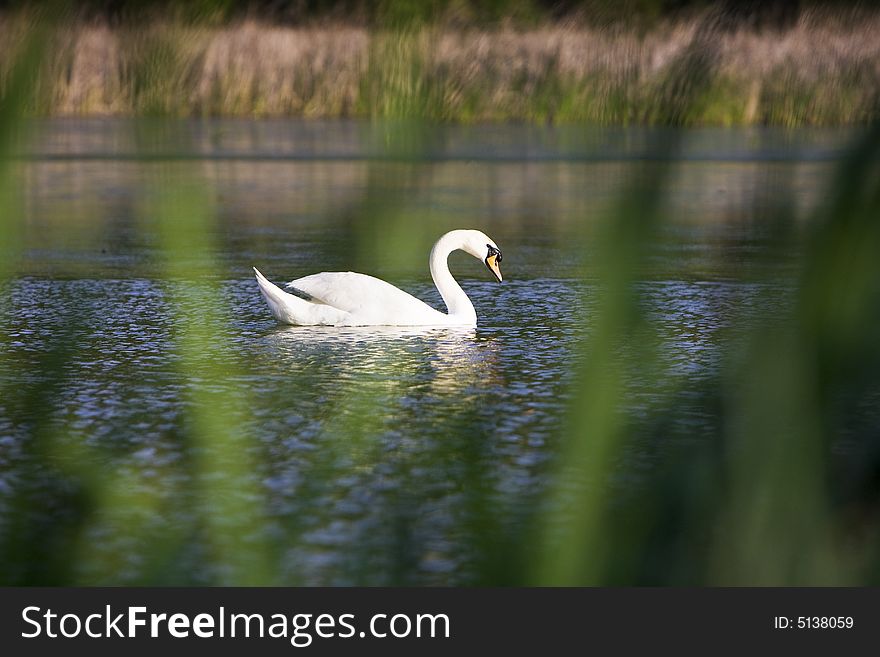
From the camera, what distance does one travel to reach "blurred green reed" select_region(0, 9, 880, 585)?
121 centimetres

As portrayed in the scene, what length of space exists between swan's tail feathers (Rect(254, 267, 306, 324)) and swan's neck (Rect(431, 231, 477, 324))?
84cm

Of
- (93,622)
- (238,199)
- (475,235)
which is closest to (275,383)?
(475,235)

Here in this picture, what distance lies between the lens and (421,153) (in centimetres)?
123

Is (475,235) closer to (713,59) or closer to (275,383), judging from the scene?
(275,383)

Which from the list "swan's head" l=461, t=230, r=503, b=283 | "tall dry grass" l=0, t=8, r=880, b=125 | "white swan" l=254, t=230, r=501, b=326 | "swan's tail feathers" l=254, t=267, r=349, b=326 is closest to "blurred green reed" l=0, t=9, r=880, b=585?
"tall dry grass" l=0, t=8, r=880, b=125

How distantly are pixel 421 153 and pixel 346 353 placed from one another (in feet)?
23.1

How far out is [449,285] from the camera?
9547 mm

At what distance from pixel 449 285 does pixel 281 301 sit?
3.36 ft

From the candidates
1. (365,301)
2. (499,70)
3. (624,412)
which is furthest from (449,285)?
(499,70)

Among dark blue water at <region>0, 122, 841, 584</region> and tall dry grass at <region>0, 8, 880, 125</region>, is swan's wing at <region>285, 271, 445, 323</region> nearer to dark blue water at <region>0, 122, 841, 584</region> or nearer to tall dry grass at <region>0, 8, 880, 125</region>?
dark blue water at <region>0, 122, 841, 584</region>

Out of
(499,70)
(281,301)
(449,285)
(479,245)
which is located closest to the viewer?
(499,70)

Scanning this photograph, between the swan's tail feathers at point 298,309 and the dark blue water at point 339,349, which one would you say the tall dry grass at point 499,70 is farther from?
the swan's tail feathers at point 298,309

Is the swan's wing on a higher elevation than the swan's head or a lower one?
lower

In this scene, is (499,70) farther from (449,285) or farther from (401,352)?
(449,285)
